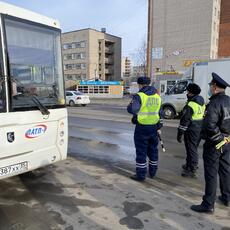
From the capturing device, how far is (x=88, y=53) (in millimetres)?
77688

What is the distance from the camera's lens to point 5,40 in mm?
4125

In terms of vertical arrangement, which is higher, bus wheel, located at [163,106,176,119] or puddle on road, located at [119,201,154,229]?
puddle on road, located at [119,201,154,229]

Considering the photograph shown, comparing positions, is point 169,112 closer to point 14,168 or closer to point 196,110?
point 196,110

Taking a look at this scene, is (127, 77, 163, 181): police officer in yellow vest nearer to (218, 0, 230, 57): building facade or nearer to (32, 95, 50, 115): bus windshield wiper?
(32, 95, 50, 115): bus windshield wiper

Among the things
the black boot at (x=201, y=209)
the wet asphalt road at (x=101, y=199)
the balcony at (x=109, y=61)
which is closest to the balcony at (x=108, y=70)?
the balcony at (x=109, y=61)

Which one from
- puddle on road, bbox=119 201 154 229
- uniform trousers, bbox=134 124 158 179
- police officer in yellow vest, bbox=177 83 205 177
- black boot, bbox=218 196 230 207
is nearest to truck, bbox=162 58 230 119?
police officer in yellow vest, bbox=177 83 205 177

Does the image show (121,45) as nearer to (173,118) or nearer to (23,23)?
(173,118)

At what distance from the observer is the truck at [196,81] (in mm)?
14422

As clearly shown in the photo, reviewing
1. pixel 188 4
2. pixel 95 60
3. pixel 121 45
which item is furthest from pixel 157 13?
pixel 121 45

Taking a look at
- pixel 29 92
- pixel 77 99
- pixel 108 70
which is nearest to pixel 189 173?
pixel 29 92

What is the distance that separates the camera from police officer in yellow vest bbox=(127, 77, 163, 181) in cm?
504

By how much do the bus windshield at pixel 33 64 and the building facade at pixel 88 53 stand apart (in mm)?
73186

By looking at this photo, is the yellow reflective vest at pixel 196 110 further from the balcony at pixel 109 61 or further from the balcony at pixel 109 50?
the balcony at pixel 109 50

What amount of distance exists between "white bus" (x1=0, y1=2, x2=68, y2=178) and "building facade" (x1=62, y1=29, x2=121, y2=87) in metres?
73.2
